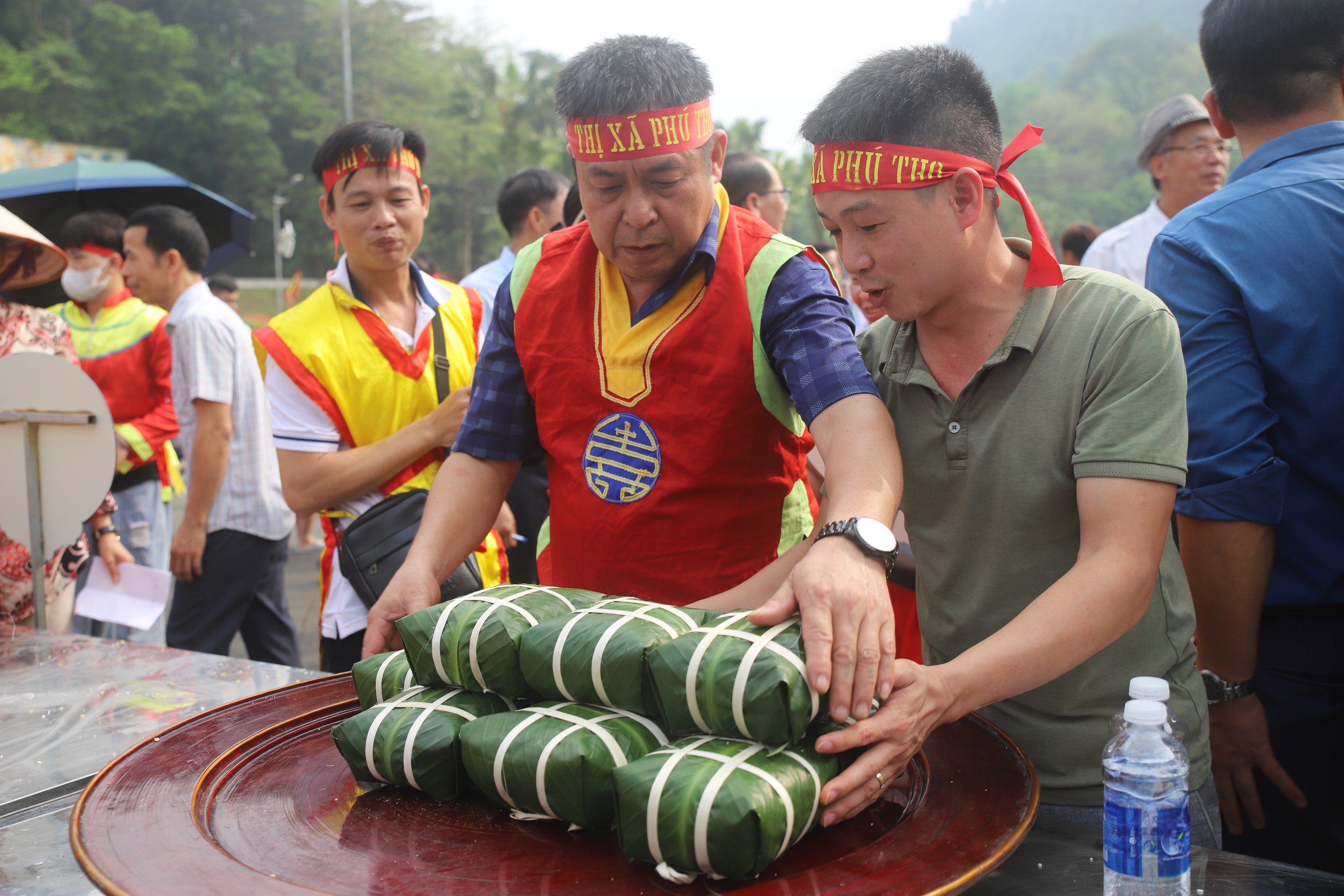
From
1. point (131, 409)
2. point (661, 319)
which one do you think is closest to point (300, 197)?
point (131, 409)

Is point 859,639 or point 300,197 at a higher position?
point 300,197

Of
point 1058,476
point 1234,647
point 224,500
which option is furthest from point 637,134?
point 224,500

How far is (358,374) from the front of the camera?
294cm

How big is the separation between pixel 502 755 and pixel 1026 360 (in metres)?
1.00

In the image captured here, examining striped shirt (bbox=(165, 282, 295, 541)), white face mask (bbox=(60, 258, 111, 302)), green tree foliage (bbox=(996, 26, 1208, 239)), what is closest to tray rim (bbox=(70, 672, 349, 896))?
striped shirt (bbox=(165, 282, 295, 541))

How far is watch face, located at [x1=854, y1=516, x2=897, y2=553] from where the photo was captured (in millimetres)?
1377

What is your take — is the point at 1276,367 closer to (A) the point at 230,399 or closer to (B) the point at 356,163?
(B) the point at 356,163

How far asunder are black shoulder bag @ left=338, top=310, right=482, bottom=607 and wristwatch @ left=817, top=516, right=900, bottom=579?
1506 millimetres

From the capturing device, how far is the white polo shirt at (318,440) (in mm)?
2889

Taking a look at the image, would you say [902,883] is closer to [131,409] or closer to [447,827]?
[447,827]

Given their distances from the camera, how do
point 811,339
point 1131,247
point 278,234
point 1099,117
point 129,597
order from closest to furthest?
point 811,339
point 129,597
point 1131,247
point 278,234
point 1099,117

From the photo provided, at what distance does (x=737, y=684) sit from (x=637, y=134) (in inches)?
42.6

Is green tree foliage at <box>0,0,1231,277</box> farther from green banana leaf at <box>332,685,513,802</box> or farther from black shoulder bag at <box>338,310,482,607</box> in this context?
green banana leaf at <box>332,685,513,802</box>

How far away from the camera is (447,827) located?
133 cm
